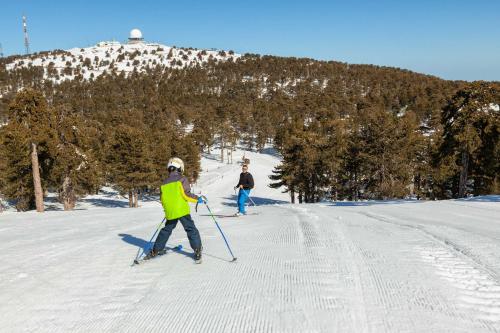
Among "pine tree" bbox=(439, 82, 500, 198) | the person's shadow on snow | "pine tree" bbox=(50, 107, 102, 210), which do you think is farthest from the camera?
"pine tree" bbox=(50, 107, 102, 210)

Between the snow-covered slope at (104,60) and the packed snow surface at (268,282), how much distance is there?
164 m

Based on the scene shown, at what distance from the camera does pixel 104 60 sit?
17938 centimetres

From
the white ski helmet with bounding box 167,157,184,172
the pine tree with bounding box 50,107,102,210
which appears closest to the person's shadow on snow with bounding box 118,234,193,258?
the white ski helmet with bounding box 167,157,184,172

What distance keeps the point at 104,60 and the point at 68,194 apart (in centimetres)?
16489

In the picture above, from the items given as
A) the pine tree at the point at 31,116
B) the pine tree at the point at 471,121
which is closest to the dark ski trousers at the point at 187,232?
the pine tree at the point at 31,116

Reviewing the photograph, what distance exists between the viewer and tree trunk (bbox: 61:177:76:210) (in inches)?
1285

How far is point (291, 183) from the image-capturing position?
126 feet

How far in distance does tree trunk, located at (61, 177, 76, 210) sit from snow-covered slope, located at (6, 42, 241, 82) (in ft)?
440

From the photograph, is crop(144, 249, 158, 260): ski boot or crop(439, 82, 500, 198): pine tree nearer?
crop(144, 249, 158, 260): ski boot

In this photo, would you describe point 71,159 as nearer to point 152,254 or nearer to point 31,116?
point 31,116

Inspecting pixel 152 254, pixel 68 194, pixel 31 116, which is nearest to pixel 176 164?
pixel 152 254

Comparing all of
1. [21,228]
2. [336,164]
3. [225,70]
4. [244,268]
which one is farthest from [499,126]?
[225,70]

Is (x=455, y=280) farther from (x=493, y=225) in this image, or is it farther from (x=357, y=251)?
(x=493, y=225)

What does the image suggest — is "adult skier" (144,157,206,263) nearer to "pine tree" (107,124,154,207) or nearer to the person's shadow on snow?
the person's shadow on snow
